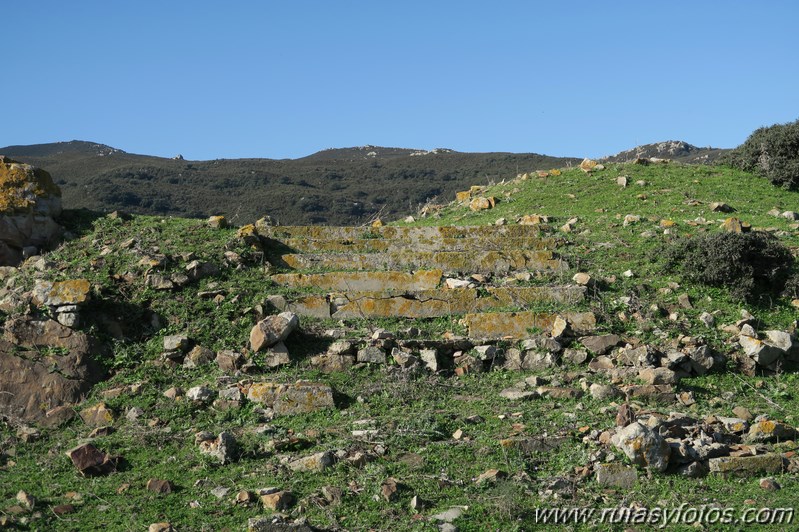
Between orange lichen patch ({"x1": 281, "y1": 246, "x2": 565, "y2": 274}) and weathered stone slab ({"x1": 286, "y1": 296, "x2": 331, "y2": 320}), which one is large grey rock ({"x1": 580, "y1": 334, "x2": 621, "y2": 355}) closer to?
orange lichen patch ({"x1": 281, "y1": 246, "x2": 565, "y2": 274})

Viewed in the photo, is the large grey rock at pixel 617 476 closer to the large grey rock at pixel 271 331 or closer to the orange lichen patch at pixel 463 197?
the large grey rock at pixel 271 331

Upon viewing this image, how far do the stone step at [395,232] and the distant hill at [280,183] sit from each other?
506 inches

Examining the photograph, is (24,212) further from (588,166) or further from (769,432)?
(588,166)

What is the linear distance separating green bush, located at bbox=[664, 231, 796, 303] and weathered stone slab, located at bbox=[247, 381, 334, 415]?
559cm

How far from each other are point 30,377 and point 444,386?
4429 mm

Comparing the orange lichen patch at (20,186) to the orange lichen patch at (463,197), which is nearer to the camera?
the orange lichen patch at (20,186)

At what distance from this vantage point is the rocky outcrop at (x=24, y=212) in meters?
11.4

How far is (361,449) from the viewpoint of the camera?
6.92 m

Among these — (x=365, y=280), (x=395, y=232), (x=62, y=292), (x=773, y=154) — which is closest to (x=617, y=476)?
(x=365, y=280)

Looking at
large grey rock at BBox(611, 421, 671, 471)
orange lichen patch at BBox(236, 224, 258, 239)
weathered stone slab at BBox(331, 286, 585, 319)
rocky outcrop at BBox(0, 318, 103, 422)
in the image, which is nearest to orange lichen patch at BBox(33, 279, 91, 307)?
rocky outcrop at BBox(0, 318, 103, 422)

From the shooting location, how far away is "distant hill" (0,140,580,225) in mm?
32219

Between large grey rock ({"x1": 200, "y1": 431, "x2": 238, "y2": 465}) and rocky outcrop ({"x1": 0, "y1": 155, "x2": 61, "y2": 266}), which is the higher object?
rocky outcrop ({"x1": 0, "y1": 155, "x2": 61, "y2": 266})

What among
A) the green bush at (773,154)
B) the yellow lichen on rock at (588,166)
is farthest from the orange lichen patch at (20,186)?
the green bush at (773,154)

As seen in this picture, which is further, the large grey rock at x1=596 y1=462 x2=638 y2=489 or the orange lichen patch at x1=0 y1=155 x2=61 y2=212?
the orange lichen patch at x1=0 y1=155 x2=61 y2=212
